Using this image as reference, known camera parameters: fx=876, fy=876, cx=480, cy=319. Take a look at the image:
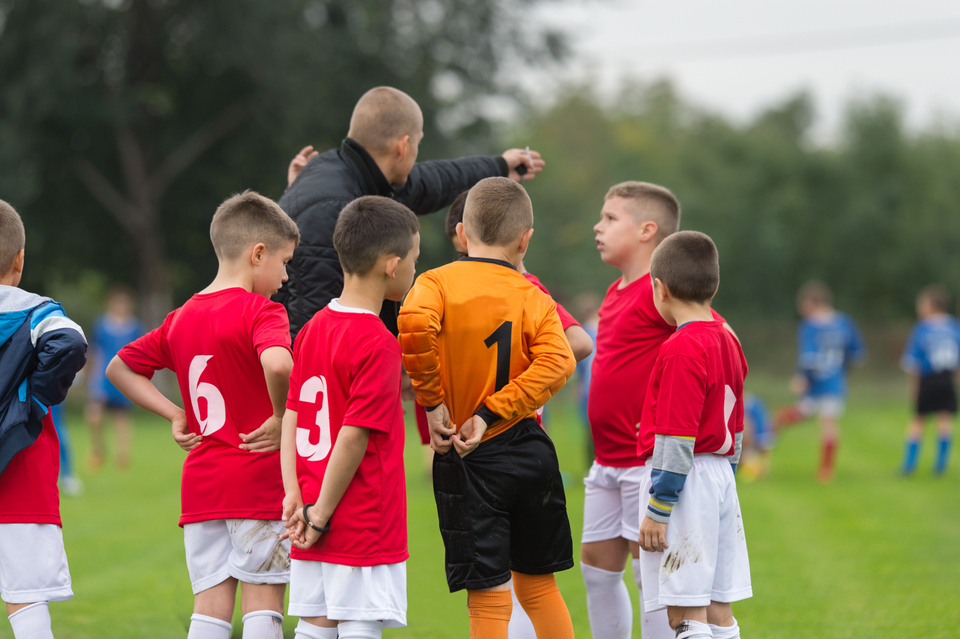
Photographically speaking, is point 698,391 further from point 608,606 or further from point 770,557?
point 770,557

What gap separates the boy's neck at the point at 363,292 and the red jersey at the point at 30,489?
4.35 ft

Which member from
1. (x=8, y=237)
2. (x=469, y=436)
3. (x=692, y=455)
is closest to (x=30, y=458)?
(x=8, y=237)

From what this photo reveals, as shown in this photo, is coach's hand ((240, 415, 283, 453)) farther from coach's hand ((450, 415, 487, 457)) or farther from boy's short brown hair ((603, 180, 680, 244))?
boy's short brown hair ((603, 180, 680, 244))

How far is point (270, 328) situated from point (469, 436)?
2.60ft

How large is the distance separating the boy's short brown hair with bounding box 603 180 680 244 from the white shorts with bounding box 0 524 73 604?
2.68 metres

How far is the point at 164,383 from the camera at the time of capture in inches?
863

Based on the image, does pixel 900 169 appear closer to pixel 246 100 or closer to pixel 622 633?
pixel 246 100

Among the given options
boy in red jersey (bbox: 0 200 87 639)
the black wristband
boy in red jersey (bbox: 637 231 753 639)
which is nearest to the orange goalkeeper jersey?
boy in red jersey (bbox: 637 231 753 639)

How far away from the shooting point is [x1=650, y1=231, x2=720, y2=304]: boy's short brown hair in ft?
10.6

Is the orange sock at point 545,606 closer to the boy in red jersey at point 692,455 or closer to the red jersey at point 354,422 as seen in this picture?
the boy in red jersey at point 692,455

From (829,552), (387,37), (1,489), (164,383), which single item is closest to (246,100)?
(387,37)

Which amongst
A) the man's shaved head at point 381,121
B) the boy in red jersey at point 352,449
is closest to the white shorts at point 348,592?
the boy in red jersey at point 352,449

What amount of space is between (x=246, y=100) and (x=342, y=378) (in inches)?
821

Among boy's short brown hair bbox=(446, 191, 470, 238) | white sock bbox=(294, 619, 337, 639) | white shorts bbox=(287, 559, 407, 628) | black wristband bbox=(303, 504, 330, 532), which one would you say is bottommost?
white sock bbox=(294, 619, 337, 639)
